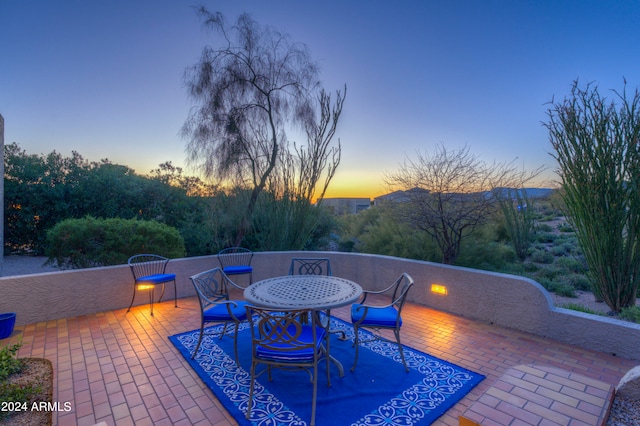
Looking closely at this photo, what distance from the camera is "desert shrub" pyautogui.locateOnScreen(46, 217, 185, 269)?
4793 millimetres

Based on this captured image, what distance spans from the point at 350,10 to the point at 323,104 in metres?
1.69

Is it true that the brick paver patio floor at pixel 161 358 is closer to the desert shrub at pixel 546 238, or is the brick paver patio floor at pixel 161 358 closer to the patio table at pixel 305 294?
the patio table at pixel 305 294

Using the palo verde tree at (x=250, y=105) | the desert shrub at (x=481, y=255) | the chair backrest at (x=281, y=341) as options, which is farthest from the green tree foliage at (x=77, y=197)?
the desert shrub at (x=481, y=255)

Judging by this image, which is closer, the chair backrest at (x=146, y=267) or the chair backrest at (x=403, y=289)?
the chair backrest at (x=403, y=289)

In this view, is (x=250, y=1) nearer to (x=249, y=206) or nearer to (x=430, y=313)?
Answer: (x=249, y=206)

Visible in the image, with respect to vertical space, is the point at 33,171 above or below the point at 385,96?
below

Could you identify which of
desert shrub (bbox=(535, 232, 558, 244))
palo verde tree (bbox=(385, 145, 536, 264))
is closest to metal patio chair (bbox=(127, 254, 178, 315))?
palo verde tree (bbox=(385, 145, 536, 264))

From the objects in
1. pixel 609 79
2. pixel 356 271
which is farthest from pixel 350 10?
pixel 356 271

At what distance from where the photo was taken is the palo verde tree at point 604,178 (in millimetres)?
2990

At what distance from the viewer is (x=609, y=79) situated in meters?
3.09

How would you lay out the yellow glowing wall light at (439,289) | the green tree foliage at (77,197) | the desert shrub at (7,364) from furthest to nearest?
the green tree foliage at (77,197) < the yellow glowing wall light at (439,289) < the desert shrub at (7,364)

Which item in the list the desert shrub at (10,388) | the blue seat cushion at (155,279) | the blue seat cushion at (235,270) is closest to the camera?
the desert shrub at (10,388)

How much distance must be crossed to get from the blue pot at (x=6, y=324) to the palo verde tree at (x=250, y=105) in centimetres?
335

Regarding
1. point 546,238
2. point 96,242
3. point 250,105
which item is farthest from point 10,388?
point 546,238
